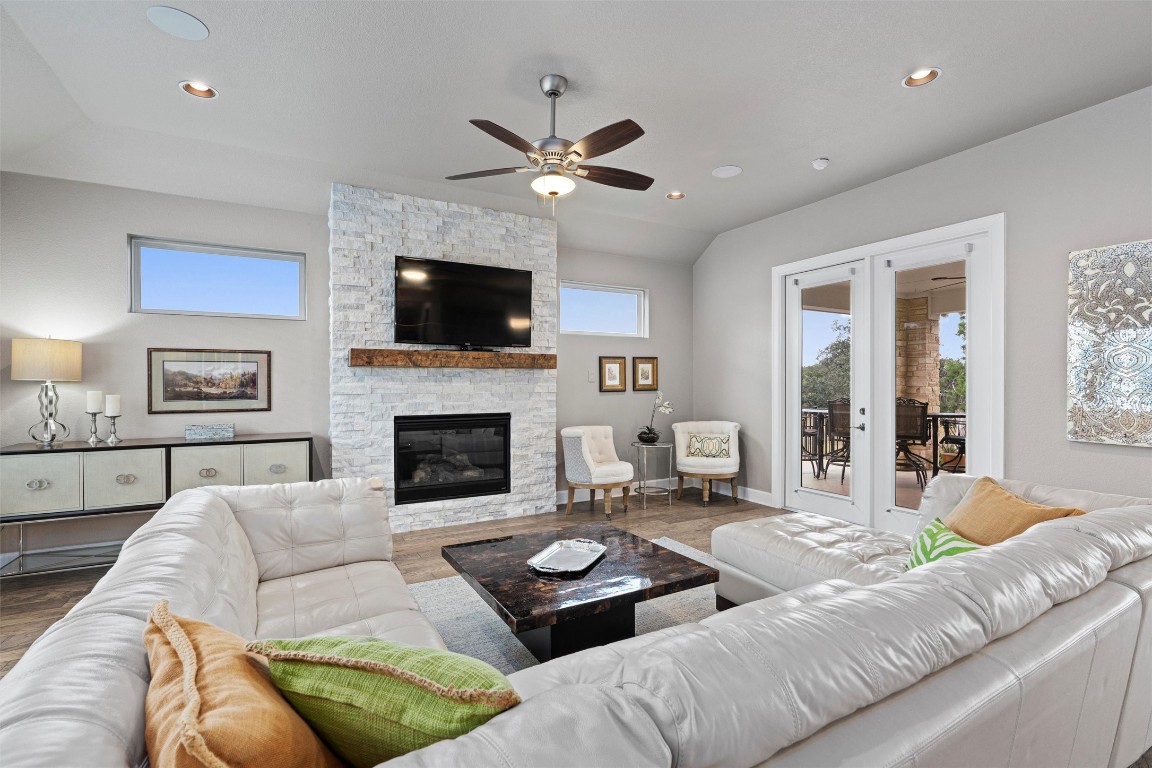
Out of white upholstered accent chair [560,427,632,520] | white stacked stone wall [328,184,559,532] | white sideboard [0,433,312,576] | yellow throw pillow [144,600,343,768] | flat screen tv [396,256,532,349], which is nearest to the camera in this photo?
yellow throw pillow [144,600,343,768]

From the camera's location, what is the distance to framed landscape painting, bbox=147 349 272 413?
397 centimetres

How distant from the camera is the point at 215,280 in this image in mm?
4215

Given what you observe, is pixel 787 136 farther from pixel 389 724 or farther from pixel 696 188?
pixel 389 724

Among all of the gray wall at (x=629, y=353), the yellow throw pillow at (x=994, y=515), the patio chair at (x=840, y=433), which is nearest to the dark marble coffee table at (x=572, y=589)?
the yellow throw pillow at (x=994, y=515)

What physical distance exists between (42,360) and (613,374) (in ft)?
14.8

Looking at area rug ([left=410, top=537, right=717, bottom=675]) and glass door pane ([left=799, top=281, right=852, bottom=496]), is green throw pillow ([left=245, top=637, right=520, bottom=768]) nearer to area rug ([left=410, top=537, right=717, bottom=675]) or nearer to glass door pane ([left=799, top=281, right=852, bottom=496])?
area rug ([left=410, top=537, right=717, bottom=675])

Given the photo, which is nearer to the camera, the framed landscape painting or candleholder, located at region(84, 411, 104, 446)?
candleholder, located at region(84, 411, 104, 446)

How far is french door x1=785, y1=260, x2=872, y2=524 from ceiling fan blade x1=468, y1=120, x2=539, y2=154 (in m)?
3.13

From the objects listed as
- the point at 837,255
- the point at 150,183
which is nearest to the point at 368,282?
the point at 150,183

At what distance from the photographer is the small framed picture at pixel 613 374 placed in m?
5.70

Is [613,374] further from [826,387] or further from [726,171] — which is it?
[726,171]

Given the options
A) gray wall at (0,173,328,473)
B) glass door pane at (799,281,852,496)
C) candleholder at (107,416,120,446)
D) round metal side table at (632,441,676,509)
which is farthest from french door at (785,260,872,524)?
candleholder at (107,416,120,446)

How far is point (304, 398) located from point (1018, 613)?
464 cm

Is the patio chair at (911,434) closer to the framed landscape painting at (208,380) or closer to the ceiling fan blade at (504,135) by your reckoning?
the ceiling fan blade at (504,135)
